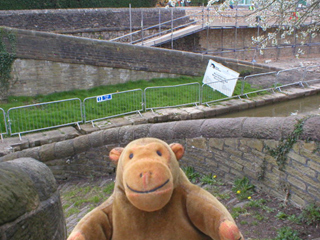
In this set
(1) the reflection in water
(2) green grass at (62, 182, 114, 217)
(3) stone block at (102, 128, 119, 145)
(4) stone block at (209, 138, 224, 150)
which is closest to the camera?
(4) stone block at (209, 138, 224, 150)

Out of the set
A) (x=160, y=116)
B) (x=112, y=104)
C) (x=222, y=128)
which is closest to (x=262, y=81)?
(x=160, y=116)

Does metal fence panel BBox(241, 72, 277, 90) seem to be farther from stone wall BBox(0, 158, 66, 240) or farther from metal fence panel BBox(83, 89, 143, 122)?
stone wall BBox(0, 158, 66, 240)

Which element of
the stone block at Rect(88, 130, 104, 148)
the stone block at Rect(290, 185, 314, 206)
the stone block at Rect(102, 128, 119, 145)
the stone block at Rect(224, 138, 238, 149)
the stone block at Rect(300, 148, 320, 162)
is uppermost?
the stone block at Rect(300, 148, 320, 162)

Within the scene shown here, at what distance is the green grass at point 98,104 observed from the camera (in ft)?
33.1

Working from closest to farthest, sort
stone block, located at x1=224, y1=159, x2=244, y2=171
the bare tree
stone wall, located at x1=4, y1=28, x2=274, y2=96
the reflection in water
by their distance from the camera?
stone block, located at x1=224, y1=159, x2=244, y2=171 < the bare tree < stone wall, located at x1=4, y1=28, x2=274, y2=96 < the reflection in water

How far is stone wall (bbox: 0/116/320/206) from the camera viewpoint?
3.99 metres

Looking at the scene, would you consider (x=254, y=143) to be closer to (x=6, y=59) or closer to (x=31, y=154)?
(x=31, y=154)

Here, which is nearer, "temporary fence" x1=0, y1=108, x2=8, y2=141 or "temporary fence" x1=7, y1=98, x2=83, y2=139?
"temporary fence" x1=0, y1=108, x2=8, y2=141

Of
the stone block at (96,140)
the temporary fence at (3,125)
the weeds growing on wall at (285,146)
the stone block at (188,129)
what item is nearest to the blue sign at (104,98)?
the temporary fence at (3,125)

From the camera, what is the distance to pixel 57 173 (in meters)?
6.79

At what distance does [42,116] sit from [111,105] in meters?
2.25

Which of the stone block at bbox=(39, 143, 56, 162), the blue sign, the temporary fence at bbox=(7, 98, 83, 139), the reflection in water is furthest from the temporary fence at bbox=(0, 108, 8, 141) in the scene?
the reflection in water

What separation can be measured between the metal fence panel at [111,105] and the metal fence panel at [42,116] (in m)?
0.35

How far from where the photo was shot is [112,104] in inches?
450
